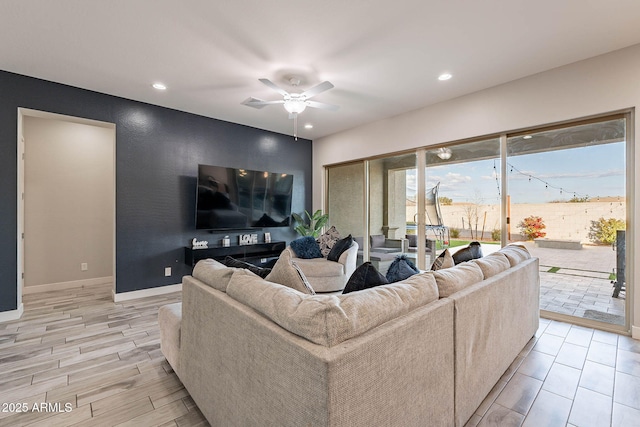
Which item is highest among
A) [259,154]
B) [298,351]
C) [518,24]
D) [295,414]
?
[518,24]

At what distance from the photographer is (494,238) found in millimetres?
3785

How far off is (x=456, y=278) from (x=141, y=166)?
4.30 m

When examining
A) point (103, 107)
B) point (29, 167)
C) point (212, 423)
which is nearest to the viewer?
point (212, 423)

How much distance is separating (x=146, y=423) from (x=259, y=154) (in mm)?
4411

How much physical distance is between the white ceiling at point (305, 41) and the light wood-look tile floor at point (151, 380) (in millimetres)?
2791

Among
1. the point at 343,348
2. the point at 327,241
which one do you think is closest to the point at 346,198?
the point at 327,241

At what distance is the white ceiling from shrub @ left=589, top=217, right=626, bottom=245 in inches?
67.7

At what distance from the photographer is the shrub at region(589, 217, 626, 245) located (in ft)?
9.66

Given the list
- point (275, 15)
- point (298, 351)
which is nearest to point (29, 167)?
point (275, 15)

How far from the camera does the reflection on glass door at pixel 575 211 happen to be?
117 inches

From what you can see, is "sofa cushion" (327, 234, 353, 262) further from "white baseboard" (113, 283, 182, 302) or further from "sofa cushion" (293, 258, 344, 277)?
"white baseboard" (113, 283, 182, 302)

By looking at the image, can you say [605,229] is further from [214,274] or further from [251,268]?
[214,274]

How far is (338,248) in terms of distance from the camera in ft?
14.4

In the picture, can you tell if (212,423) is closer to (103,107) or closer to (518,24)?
(518,24)
